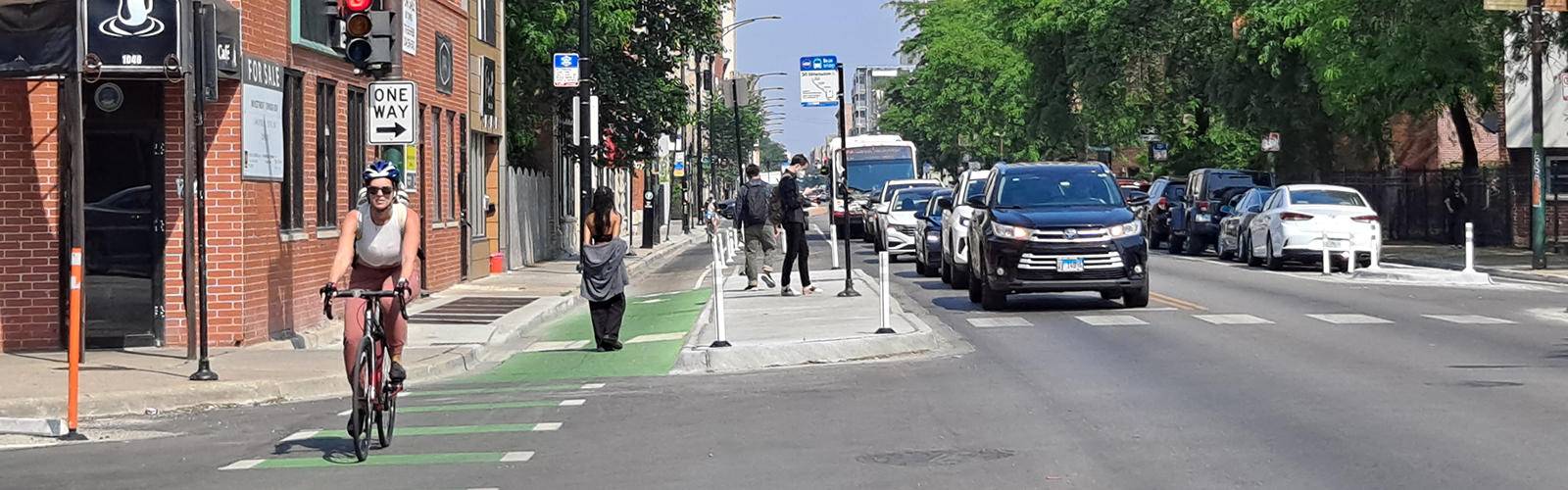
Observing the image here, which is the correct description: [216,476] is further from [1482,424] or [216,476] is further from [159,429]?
[1482,424]

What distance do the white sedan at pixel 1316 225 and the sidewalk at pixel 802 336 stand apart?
10.2 m

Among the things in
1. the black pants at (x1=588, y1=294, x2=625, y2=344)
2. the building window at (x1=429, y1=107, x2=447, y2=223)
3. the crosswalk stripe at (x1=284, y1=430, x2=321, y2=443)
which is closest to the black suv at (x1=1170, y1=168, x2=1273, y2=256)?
the building window at (x1=429, y1=107, x2=447, y2=223)

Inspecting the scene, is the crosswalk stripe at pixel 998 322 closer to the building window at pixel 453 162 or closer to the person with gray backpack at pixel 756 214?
the person with gray backpack at pixel 756 214

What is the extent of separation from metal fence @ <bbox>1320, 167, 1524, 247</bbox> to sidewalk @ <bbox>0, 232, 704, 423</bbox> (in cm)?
2295

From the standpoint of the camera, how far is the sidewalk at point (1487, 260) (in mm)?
28625

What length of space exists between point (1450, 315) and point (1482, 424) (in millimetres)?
9576

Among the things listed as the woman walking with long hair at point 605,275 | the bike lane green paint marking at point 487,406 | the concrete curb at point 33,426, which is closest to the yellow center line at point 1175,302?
the woman walking with long hair at point 605,275

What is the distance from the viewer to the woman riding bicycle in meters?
10.3

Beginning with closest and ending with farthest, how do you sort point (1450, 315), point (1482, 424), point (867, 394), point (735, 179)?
1. point (1482, 424)
2. point (867, 394)
3. point (1450, 315)
4. point (735, 179)

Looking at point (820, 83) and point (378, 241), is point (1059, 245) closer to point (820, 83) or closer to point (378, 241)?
point (820, 83)

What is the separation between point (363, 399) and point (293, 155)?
950 cm

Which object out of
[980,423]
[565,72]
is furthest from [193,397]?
[565,72]

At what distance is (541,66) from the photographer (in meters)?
38.6

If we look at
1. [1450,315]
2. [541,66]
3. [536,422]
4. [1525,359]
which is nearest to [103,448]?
[536,422]
